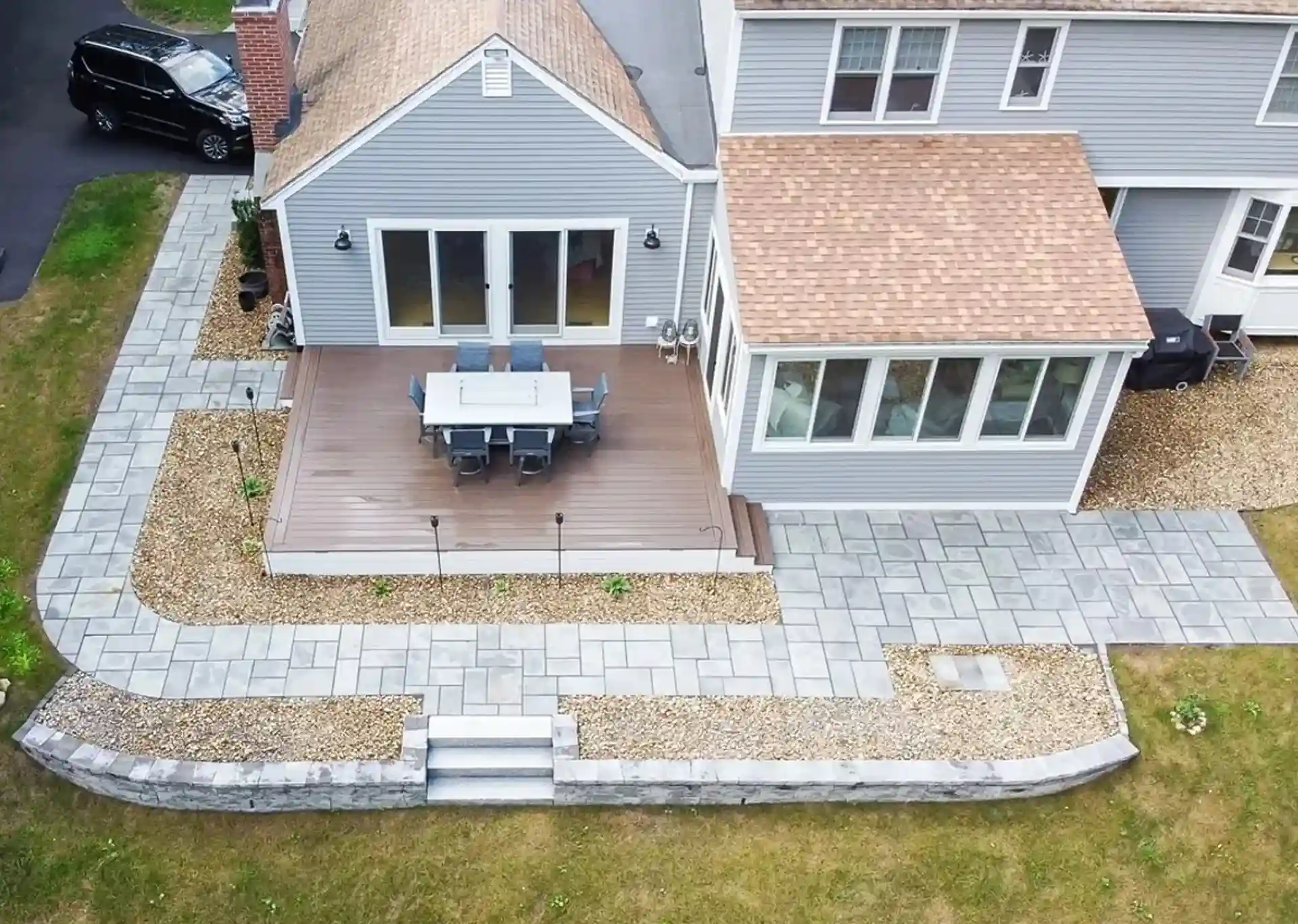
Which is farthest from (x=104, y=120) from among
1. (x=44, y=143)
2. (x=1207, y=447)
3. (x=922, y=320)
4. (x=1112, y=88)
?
(x=1207, y=447)

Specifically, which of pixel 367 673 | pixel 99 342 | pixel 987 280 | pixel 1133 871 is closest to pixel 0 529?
pixel 99 342

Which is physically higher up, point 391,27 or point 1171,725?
point 391,27

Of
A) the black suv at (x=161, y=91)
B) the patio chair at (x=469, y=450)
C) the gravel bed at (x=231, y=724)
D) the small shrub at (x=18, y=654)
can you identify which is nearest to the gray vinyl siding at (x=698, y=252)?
the patio chair at (x=469, y=450)

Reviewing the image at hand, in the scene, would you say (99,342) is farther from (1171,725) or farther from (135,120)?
(1171,725)

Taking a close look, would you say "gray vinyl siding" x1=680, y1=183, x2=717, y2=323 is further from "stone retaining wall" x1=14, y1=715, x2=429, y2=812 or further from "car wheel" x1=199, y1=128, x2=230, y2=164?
"car wheel" x1=199, y1=128, x2=230, y2=164

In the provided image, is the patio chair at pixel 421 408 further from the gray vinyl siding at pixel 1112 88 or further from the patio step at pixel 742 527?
the gray vinyl siding at pixel 1112 88
